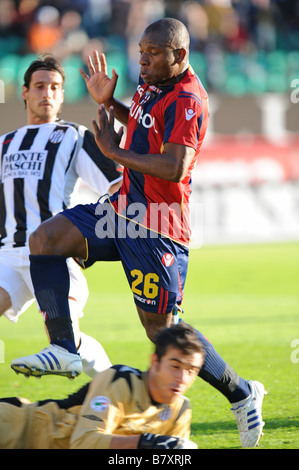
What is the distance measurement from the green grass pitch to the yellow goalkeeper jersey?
70 centimetres

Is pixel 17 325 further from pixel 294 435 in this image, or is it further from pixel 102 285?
pixel 294 435

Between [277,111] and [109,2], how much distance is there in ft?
15.9

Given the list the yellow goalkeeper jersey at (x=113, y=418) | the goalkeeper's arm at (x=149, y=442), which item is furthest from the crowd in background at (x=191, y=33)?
the goalkeeper's arm at (x=149, y=442)

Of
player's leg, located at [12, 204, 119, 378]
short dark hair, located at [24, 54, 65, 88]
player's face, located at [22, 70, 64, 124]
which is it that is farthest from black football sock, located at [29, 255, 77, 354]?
short dark hair, located at [24, 54, 65, 88]

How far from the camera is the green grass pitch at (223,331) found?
4.59m

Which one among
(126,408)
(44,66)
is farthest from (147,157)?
(44,66)

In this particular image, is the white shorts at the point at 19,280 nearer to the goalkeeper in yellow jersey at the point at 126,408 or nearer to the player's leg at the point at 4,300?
the player's leg at the point at 4,300

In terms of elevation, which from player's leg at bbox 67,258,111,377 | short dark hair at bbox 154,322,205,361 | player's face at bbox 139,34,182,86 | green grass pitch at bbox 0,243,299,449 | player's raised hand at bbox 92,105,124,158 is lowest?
green grass pitch at bbox 0,243,299,449

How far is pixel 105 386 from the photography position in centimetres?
314

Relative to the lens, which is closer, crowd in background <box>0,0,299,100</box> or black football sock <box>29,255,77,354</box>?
black football sock <box>29,255,77,354</box>

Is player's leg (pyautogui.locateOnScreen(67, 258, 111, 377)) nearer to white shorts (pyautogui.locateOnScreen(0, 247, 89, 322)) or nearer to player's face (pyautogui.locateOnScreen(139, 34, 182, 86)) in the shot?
white shorts (pyautogui.locateOnScreen(0, 247, 89, 322))

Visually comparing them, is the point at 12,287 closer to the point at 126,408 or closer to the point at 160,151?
the point at 160,151

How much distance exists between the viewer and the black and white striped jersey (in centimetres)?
492

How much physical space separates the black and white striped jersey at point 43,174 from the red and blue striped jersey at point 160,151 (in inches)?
30.2
